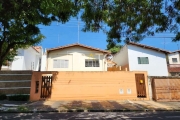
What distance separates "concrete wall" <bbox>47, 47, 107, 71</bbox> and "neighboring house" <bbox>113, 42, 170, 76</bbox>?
4.02 meters

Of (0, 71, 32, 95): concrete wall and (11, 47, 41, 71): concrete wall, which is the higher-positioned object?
(11, 47, 41, 71): concrete wall

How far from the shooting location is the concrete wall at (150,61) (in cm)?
2086

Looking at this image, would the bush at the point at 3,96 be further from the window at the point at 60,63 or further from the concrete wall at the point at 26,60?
the concrete wall at the point at 26,60

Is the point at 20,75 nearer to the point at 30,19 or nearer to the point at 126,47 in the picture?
the point at 30,19

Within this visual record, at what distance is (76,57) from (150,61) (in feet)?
33.8

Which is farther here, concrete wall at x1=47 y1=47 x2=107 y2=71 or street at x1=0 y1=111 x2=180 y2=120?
concrete wall at x1=47 y1=47 x2=107 y2=71

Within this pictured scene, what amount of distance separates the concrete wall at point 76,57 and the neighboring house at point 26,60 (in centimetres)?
420

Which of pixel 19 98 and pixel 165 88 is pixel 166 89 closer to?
pixel 165 88

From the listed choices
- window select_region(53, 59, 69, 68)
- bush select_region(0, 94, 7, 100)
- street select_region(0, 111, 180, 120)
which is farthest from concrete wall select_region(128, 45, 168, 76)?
bush select_region(0, 94, 7, 100)

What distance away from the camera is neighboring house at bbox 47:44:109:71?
64.4 ft

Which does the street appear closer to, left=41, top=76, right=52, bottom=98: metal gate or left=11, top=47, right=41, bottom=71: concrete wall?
left=41, top=76, right=52, bottom=98: metal gate

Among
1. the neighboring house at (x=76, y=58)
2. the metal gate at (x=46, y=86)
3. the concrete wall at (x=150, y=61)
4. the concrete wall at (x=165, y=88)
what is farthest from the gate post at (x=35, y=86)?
the concrete wall at (x=150, y=61)

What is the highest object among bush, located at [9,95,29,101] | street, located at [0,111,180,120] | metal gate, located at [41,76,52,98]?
metal gate, located at [41,76,52,98]

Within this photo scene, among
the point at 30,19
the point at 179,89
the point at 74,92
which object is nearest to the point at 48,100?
the point at 74,92
